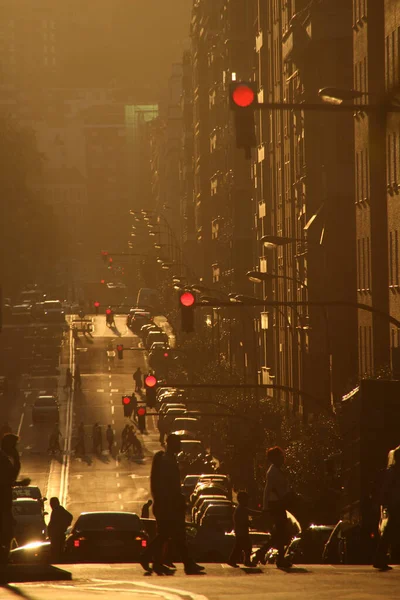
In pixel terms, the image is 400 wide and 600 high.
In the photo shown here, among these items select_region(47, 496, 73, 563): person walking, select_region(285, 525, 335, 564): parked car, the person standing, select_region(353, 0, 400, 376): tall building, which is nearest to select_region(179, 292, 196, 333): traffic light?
select_region(285, 525, 335, 564): parked car

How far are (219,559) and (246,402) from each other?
34.4 metres

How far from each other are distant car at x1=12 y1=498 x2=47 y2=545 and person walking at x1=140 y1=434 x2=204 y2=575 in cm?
2293

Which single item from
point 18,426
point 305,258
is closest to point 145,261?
point 18,426

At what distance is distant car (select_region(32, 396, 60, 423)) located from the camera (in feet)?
318

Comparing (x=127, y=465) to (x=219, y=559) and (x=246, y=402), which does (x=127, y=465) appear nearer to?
(x=246, y=402)

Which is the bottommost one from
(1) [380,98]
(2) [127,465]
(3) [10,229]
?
(2) [127,465]

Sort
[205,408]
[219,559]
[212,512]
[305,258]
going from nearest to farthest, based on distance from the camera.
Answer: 1. [219,559]
2. [212,512]
3. [305,258]
4. [205,408]

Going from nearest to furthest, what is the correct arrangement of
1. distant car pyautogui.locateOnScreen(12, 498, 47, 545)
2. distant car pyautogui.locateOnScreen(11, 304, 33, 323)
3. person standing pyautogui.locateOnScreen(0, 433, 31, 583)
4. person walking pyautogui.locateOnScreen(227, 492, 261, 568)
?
1. person standing pyautogui.locateOnScreen(0, 433, 31, 583)
2. person walking pyautogui.locateOnScreen(227, 492, 261, 568)
3. distant car pyautogui.locateOnScreen(12, 498, 47, 545)
4. distant car pyautogui.locateOnScreen(11, 304, 33, 323)

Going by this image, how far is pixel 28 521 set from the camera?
148 feet

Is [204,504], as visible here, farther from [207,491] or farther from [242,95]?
[242,95]

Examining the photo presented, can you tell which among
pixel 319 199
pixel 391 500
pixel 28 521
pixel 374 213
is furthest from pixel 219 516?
pixel 319 199

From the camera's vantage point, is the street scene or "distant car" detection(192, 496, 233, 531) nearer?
the street scene

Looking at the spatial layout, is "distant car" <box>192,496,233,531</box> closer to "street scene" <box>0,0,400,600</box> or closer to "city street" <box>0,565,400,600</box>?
"street scene" <box>0,0,400,600</box>

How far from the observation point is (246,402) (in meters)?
67.7
